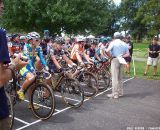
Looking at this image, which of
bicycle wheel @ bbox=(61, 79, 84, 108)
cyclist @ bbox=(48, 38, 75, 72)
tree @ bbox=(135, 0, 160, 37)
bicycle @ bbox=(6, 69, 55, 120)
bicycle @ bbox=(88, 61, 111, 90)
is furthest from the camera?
tree @ bbox=(135, 0, 160, 37)

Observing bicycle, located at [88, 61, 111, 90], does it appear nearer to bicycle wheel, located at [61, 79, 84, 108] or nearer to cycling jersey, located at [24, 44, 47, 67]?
bicycle wheel, located at [61, 79, 84, 108]

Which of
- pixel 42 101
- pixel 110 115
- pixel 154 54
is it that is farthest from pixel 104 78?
pixel 154 54

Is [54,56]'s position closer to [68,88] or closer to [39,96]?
[68,88]

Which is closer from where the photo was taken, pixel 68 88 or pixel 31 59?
pixel 31 59

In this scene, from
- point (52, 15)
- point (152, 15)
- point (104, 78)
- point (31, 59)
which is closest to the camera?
point (31, 59)

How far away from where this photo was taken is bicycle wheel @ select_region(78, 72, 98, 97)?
30.3 feet

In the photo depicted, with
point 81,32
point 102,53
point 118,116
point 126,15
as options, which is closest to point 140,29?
point 126,15

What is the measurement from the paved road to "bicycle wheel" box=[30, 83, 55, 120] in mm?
181

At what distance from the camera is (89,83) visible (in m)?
→ 9.45

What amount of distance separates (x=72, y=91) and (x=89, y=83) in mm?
1627

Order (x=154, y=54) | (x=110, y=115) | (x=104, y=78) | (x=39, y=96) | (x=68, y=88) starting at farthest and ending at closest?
(x=154, y=54), (x=104, y=78), (x=68, y=88), (x=110, y=115), (x=39, y=96)

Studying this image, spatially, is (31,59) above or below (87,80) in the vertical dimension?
above

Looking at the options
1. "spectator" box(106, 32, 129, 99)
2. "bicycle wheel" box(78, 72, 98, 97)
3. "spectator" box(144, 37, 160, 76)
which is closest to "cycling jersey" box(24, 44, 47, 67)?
"bicycle wheel" box(78, 72, 98, 97)

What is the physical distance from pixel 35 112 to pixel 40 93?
43 cm
